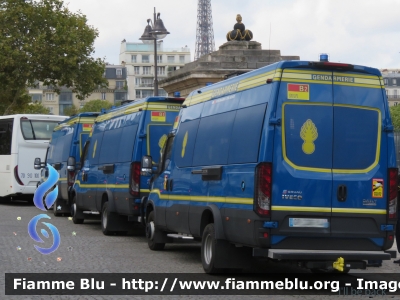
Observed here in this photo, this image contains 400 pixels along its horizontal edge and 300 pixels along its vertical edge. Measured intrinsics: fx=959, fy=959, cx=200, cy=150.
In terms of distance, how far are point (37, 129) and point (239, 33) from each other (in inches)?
326

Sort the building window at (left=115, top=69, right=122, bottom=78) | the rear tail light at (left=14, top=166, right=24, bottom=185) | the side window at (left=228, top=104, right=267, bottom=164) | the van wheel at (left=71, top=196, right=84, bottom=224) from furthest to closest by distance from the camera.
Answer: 1. the building window at (left=115, top=69, right=122, bottom=78)
2. the rear tail light at (left=14, top=166, right=24, bottom=185)
3. the van wheel at (left=71, top=196, right=84, bottom=224)
4. the side window at (left=228, top=104, right=267, bottom=164)

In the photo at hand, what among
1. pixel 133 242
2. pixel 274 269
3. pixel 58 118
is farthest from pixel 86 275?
pixel 58 118

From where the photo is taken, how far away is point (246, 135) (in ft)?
38.7

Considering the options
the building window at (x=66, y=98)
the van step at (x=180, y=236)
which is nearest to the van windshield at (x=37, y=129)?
the van step at (x=180, y=236)

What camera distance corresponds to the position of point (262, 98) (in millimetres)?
11523

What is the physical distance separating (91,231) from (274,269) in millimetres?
7745

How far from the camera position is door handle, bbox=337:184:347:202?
1129 centimetres

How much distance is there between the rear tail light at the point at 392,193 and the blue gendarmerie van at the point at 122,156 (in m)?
6.63

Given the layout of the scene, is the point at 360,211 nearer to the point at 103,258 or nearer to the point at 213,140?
the point at 213,140

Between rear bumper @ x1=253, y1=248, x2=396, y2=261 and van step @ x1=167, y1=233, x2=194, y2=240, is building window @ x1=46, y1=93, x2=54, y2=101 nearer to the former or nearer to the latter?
van step @ x1=167, y1=233, x2=194, y2=240

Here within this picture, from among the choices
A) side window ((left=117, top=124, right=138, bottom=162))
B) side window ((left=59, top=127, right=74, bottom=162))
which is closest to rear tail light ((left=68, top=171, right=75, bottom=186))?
side window ((left=59, top=127, right=74, bottom=162))

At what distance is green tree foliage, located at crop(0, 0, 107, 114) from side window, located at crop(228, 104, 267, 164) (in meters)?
35.5

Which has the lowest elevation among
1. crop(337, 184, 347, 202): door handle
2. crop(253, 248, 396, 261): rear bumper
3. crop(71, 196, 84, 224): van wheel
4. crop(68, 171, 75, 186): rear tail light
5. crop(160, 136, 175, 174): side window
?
crop(71, 196, 84, 224): van wheel

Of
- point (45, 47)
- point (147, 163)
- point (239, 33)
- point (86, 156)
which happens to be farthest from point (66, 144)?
point (45, 47)
